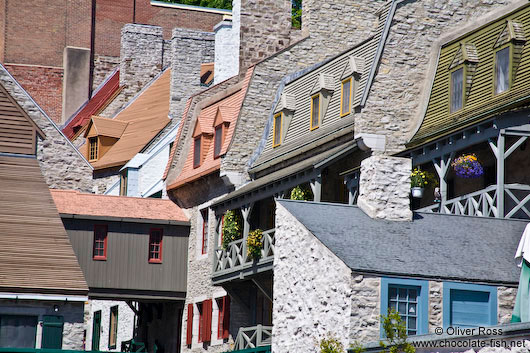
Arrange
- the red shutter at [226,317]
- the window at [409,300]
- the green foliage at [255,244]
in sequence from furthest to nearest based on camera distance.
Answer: the red shutter at [226,317] < the green foliage at [255,244] < the window at [409,300]

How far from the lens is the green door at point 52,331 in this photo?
100 feet

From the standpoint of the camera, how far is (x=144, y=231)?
3884 cm

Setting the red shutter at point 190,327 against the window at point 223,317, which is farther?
the red shutter at point 190,327

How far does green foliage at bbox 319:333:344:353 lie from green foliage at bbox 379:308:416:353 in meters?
0.96

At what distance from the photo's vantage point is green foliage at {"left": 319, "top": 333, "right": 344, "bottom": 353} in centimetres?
2136

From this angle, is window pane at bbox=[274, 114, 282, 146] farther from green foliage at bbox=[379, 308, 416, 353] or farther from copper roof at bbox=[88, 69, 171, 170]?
green foliage at bbox=[379, 308, 416, 353]

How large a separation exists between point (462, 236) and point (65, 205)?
1703 centimetres

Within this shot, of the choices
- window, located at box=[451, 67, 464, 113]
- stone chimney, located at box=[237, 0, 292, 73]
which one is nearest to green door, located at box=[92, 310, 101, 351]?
stone chimney, located at box=[237, 0, 292, 73]

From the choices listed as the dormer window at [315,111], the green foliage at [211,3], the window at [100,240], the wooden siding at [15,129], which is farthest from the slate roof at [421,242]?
the green foliage at [211,3]

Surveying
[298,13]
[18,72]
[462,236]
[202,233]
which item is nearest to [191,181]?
[202,233]

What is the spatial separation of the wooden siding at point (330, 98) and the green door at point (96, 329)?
12.1 meters

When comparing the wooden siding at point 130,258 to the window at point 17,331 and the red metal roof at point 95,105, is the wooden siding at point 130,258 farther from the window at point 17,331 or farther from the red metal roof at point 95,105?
the red metal roof at point 95,105

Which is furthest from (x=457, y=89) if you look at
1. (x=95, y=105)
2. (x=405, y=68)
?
(x=95, y=105)

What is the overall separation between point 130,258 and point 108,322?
7712 mm
